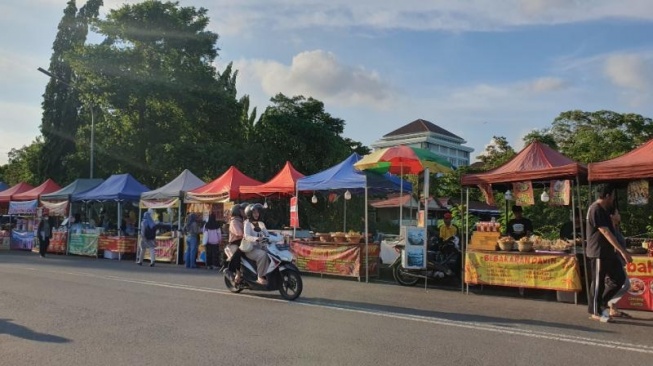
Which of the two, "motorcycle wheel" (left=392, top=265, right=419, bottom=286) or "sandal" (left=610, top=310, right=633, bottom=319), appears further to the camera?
"motorcycle wheel" (left=392, top=265, right=419, bottom=286)

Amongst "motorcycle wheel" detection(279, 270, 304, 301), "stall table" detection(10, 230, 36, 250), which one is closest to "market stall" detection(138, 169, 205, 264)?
Answer: "stall table" detection(10, 230, 36, 250)

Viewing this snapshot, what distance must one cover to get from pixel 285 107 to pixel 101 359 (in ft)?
136

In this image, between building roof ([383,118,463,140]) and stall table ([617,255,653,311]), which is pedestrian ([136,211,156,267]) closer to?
stall table ([617,255,653,311])

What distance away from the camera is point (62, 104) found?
44.3 metres

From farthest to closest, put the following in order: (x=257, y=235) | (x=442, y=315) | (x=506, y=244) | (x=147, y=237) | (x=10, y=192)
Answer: (x=10, y=192) → (x=147, y=237) → (x=506, y=244) → (x=257, y=235) → (x=442, y=315)

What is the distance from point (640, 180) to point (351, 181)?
23.7 feet

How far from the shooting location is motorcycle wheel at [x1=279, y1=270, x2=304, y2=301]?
10.0 meters

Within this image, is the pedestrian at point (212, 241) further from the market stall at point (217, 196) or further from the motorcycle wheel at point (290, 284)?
the motorcycle wheel at point (290, 284)

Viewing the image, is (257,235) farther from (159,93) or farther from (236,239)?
(159,93)

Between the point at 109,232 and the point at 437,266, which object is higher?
the point at 109,232

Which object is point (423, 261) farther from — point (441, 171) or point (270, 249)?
point (270, 249)

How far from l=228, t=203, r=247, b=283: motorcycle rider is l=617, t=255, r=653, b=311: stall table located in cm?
684

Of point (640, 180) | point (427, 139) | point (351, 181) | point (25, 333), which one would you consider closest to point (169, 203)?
point (351, 181)

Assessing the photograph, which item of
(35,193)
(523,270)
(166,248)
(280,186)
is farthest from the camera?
(35,193)
